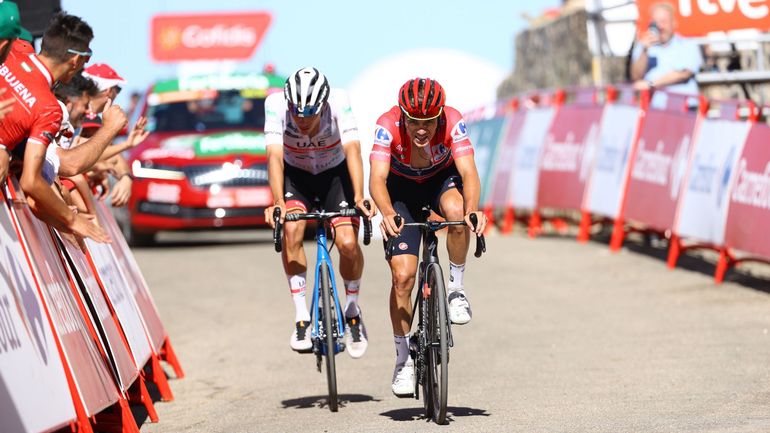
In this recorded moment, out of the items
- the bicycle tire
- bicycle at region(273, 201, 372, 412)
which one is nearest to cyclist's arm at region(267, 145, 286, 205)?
bicycle at region(273, 201, 372, 412)

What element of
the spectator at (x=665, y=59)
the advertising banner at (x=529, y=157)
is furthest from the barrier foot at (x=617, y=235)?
the advertising banner at (x=529, y=157)

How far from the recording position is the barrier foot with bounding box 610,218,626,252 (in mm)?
18188

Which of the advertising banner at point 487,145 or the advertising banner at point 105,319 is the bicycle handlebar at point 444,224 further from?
the advertising banner at point 487,145

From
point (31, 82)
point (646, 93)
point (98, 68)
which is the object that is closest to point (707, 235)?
point (646, 93)

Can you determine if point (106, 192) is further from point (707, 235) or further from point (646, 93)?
point (646, 93)

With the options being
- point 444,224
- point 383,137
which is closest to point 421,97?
point 383,137

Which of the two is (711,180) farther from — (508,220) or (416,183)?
Result: (508,220)

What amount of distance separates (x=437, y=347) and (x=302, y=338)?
1518 mm

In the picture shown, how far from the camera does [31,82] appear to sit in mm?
7594

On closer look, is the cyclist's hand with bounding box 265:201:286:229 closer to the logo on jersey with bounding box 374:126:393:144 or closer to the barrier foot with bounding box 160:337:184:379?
the logo on jersey with bounding box 374:126:393:144

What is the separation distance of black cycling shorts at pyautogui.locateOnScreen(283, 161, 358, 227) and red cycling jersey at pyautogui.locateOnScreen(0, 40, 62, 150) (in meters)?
2.72

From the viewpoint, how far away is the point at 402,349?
29.9ft

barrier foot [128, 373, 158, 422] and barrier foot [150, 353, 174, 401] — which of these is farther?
barrier foot [150, 353, 174, 401]

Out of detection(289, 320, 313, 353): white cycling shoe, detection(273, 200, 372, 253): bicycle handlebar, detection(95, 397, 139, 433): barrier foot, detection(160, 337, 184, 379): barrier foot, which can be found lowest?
detection(160, 337, 184, 379): barrier foot
